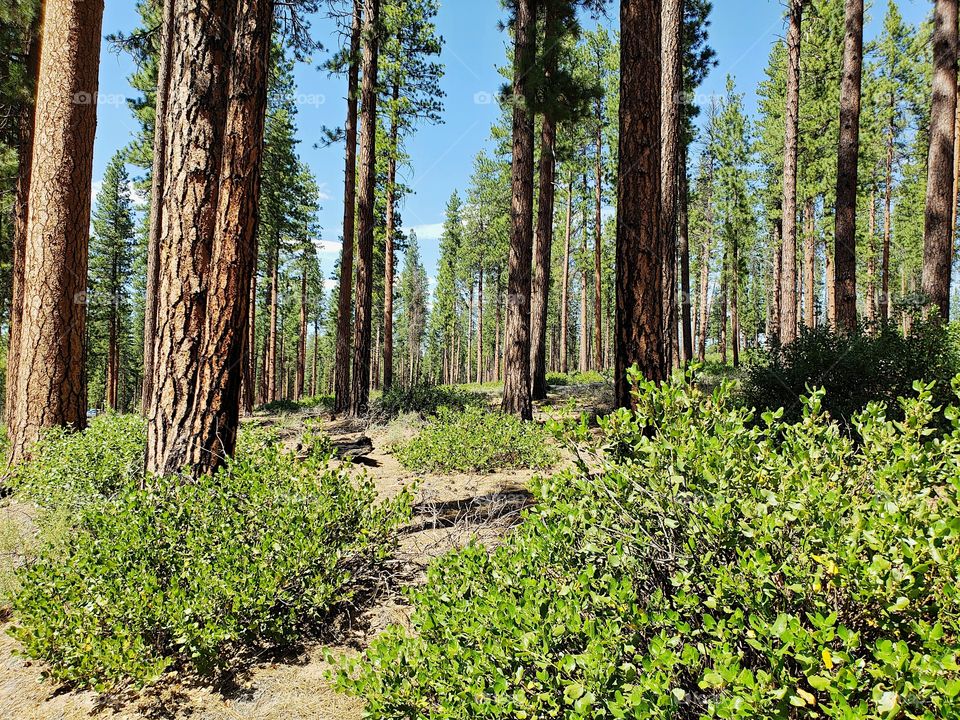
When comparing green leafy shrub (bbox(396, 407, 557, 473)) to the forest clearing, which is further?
green leafy shrub (bbox(396, 407, 557, 473))

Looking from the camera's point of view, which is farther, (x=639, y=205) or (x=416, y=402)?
(x=416, y=402)

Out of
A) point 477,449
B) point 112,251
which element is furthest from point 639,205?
point 112,251

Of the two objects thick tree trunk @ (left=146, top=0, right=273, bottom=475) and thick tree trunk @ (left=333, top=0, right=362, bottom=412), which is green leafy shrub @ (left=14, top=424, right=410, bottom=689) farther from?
thick tree trunk @ (left=333, top=0, right=362, bottom=412)

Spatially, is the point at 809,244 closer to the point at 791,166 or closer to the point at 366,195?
the point at 791,166

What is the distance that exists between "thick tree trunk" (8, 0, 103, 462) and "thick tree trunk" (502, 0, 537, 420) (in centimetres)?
642

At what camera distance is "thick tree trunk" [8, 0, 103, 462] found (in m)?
6.34

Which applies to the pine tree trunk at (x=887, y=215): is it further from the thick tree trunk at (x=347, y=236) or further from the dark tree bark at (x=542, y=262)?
the thick tree trunk at (x=347, y=236)

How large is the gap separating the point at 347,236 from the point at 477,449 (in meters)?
8.00

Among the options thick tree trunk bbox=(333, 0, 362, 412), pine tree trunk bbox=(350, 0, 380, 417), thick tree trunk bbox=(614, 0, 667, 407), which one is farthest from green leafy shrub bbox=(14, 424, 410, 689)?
thick tree trunk bbox=(333, 0, 362, 412)

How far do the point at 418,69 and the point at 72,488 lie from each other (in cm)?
1542

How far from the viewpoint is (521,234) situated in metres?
9.63

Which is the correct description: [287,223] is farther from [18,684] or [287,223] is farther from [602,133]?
[18,684]

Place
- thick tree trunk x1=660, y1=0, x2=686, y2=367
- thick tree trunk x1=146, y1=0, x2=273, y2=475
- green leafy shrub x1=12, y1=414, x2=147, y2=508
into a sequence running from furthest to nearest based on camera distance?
thick tree trunk x1=660, y1=0, x2=686, y2=367, green leafy shrub x1=12, y1=414, x2=147, y2=508, thick tree trunk x1=146, y1=0, x2=273, y2=475

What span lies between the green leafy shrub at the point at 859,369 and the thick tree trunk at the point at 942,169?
173 cm
